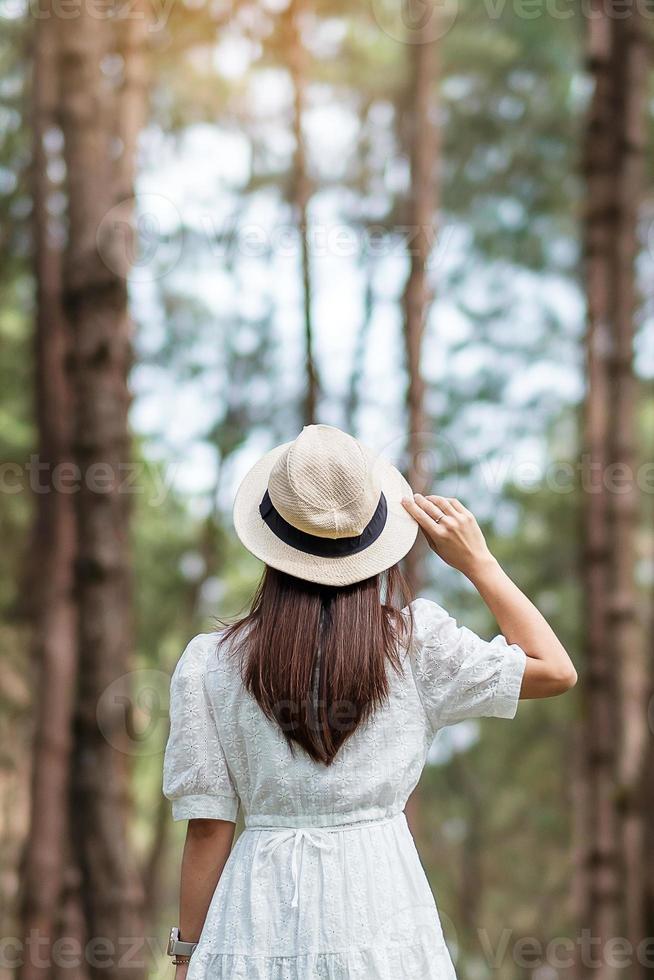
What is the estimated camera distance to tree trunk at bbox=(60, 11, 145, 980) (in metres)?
5.37

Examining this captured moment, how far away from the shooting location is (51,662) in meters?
5.72

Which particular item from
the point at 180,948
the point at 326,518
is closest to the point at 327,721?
the point at 326,518

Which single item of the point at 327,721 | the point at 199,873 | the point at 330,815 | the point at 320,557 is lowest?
the point at 199,873

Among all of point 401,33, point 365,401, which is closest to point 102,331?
point 401,33

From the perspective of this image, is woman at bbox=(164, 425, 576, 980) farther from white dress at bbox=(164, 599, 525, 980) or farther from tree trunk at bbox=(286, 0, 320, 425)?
tree trunk at bbox=(286, 0, 320, 425)

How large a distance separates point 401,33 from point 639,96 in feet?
15.1

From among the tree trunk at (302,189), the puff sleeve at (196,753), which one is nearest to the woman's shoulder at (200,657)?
the puff sleeve at (196,753)

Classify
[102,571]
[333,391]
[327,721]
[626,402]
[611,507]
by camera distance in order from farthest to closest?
[333,391] < [626,402] < [611,507] < [102,571] < [327,721]

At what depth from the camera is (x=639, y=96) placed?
21.4 feet

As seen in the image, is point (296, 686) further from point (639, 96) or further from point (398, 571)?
point (639, 96)

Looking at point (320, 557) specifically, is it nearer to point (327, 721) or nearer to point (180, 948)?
point (327, 721)

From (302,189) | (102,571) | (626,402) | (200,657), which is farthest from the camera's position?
(302,189)

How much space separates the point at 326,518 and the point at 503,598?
0.34m

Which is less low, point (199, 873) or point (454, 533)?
point (454, 533)
